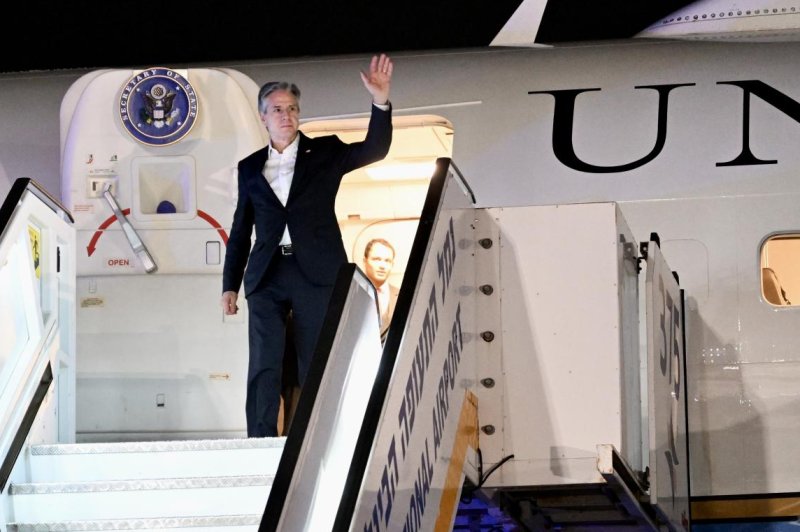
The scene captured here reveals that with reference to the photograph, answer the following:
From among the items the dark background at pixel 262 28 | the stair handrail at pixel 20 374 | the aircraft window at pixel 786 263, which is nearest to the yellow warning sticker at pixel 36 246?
the stair handrail at pixel 20 374

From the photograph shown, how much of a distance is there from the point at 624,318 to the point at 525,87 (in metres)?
3.02

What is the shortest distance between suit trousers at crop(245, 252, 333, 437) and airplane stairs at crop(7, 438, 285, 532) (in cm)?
57

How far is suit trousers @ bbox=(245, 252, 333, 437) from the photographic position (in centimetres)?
584

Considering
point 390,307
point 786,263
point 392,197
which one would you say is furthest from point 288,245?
point 786,263

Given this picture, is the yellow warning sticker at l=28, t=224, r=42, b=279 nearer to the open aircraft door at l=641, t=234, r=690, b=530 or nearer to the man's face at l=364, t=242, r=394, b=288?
the open aircraft door at l=641, t=234, r=690, b=530

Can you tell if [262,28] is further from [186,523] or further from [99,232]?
[186,523]

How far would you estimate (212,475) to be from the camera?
5.37 m

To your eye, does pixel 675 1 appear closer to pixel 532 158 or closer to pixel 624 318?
pixel 532 158

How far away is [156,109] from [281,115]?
2.25 m

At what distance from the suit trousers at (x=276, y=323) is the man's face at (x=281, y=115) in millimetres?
518

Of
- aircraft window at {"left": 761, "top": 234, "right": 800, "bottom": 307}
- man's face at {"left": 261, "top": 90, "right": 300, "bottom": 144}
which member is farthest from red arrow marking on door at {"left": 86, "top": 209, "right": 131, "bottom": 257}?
aircraft window at {"left": 761, "top": 234, "right": 800, "bottom": 307}

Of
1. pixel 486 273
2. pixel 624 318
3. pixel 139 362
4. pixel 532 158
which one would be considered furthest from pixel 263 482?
pixel 532 158

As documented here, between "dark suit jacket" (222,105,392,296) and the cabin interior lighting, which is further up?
the cabin interior lighting

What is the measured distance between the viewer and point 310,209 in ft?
19.3
